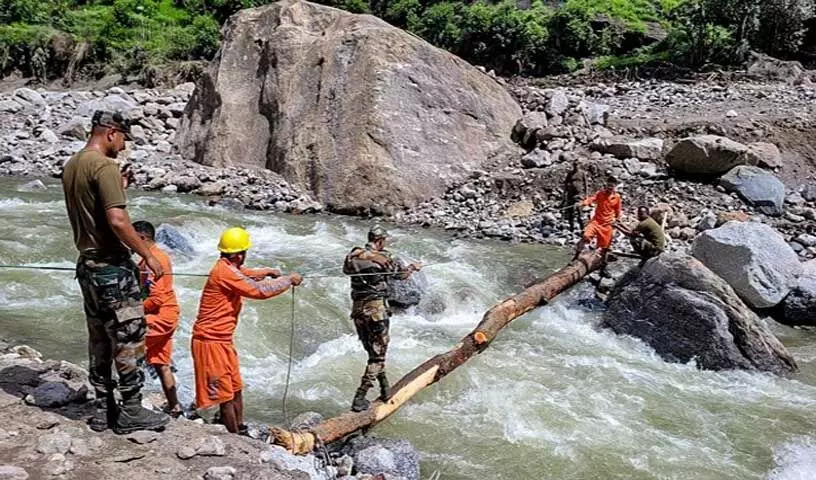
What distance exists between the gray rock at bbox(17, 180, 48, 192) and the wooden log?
11909 mm

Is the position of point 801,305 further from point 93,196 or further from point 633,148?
point 93,196

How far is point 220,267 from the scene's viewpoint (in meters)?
4.88

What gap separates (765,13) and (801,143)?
13829 mm

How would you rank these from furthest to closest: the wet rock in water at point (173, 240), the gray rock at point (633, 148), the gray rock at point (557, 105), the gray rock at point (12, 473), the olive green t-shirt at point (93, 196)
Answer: the gray rock at point (557, 105) < the gray rock at point (633, 148) < the wet rock in water at point (173, 240) < the olive green t-shirt at point (93, 196) < the gray rock at point (12, 473)

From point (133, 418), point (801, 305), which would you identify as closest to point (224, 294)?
point (133, 418)

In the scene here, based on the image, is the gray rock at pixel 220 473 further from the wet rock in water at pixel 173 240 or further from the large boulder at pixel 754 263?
the large boulder at pixel 754 263

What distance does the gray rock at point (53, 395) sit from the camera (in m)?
4.70

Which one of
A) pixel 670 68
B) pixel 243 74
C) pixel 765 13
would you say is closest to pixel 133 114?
pixel 243 74

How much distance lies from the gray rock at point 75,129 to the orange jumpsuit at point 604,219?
1574 cm

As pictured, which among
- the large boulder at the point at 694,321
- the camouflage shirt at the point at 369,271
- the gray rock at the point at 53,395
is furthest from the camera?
the large boulder at the point at 694,321

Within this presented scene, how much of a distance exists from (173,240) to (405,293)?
4006mm

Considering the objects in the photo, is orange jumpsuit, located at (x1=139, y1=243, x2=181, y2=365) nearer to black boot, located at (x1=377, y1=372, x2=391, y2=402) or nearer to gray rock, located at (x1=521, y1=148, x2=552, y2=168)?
black boot, located at (x1=377, y1=372, x2=391, y2=402)

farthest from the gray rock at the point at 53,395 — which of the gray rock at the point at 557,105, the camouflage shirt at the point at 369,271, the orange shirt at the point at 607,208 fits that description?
the gray rock at the point at 557,105

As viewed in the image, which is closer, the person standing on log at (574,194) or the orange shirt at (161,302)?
the orange shirt at (161,302)
